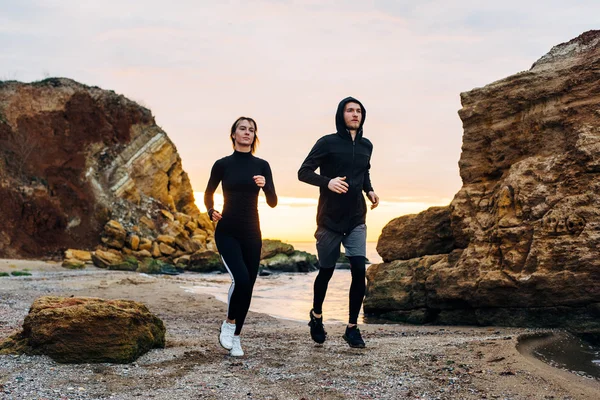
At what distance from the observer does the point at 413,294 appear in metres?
9.89

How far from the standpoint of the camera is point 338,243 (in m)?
6.22

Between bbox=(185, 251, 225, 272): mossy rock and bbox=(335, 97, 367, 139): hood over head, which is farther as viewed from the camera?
bbox=(185, 251, 225, 272): mossy rock

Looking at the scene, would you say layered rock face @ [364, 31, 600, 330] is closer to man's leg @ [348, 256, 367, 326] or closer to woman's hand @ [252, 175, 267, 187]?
man's leg @ [348, 256, 367, 326]

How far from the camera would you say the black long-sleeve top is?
5809 millimetres

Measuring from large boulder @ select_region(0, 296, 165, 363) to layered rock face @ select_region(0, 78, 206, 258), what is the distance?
25337mm

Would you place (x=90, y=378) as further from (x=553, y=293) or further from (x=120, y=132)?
(x=120, y=132)

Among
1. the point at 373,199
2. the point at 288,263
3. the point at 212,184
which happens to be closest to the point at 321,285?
the point at 373,199

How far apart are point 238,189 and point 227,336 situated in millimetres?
1492

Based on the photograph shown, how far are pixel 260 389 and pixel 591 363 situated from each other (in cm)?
397

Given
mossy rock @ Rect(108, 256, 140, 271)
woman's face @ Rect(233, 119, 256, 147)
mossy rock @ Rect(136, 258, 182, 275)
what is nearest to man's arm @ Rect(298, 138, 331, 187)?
woman's face @ Rect(233, 119, 256, 147)

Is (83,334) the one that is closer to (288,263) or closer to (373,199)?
(373,199)

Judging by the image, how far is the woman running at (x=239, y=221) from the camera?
5727mm

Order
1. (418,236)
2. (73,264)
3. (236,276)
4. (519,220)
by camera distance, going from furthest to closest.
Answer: (73,264), (418,236), (519,220), (236,276)

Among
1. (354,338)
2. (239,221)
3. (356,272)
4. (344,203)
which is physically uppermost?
(344,203)
